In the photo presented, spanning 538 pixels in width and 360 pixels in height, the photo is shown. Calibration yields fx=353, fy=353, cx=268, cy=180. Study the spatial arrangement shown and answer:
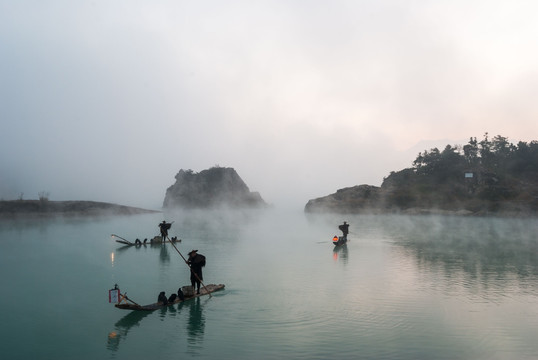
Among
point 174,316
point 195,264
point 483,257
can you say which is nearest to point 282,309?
point 174,316

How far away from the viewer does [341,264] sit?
3375cm

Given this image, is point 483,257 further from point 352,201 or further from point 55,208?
point 352,201

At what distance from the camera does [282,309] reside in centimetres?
1938

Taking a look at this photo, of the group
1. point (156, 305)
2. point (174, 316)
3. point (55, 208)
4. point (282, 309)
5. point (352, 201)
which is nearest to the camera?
point (174, 316)

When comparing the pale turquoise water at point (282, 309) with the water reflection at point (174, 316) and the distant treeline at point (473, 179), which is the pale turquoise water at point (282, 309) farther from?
the distant treeline at point (473, 179)

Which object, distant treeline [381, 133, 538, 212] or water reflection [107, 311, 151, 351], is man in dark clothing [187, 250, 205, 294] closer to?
water reflection [107, 311, 151, 351]

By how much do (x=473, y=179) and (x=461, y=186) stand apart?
17.1 feet

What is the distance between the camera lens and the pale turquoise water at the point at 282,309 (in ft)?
47.1

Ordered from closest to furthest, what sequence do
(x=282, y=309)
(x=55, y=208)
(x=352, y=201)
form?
(x=282, y=309) < (x=55, y=208) < (x=352, y=201)

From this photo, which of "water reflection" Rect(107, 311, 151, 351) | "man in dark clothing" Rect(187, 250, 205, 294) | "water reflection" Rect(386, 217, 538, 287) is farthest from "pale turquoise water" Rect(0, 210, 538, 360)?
"man in dark clothing" Rect(187, 250, 205, 294)

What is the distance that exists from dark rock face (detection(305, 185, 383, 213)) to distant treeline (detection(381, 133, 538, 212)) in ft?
17.4

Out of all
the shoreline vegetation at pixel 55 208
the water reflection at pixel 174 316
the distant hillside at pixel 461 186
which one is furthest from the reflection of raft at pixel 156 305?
the distant hillside at pixel 461 186

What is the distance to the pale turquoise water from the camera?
14.3 metres

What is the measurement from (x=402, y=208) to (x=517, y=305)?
5055 inches
